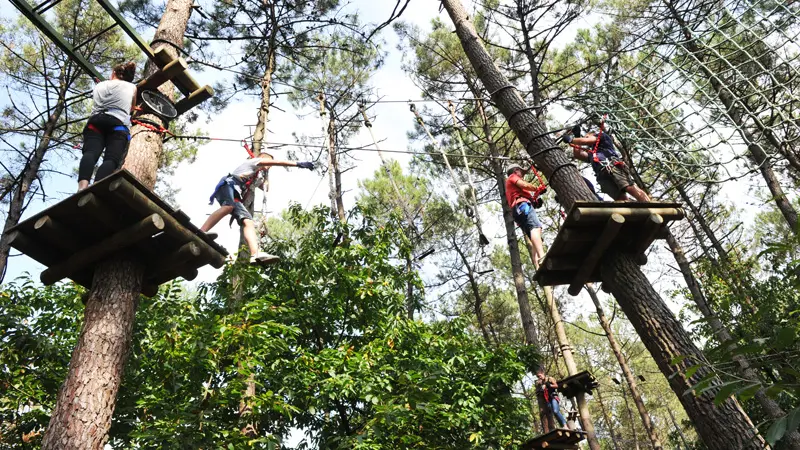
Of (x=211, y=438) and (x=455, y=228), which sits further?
(x=455, y=228)

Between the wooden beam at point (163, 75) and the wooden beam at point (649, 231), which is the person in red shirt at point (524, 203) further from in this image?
the wooden beam at point (163, 75)

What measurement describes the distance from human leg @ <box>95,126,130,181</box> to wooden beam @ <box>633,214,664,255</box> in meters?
3.29

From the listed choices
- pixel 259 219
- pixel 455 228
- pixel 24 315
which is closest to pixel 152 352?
pixel 24 315

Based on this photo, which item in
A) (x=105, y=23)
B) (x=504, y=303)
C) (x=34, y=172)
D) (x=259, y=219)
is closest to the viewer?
(x=34, y=172)

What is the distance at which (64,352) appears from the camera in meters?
5.02

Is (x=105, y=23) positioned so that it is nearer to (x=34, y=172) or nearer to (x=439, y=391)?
(x=34, y=172)

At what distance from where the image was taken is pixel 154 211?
3.16 meters

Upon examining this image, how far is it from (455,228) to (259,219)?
6.26 m

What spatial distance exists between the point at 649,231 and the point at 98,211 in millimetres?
3159

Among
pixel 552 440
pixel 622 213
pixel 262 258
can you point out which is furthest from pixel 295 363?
pixel 622 213

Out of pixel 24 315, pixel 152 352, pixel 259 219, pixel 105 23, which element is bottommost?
pixel 152 352

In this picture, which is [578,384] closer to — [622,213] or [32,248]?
[622,213]

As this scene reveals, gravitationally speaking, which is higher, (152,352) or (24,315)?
(24,315)

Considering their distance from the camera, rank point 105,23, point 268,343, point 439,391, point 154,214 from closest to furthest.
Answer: point 154,214
point 268,343
point 439,391
point 105,23
